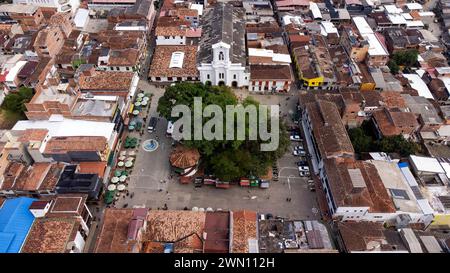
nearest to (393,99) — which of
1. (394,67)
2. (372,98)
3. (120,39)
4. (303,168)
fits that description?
(372,98)

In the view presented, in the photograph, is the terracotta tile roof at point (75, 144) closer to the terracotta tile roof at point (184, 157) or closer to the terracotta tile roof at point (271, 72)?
the terracotta tile roof at point (184, 157)

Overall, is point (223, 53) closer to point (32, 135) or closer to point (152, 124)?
point (152, 124)

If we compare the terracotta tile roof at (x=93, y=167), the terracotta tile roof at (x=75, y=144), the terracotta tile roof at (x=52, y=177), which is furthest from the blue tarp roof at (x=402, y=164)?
the terracotta tile roof at (x=52, y=177)

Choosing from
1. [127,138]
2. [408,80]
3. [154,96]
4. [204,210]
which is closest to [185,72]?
[154,96]

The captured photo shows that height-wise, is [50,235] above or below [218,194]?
below

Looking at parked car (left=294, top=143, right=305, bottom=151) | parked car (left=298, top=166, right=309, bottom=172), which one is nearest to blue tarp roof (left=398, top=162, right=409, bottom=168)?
parked car (left=298, top=166, right=309, bottom=172)
